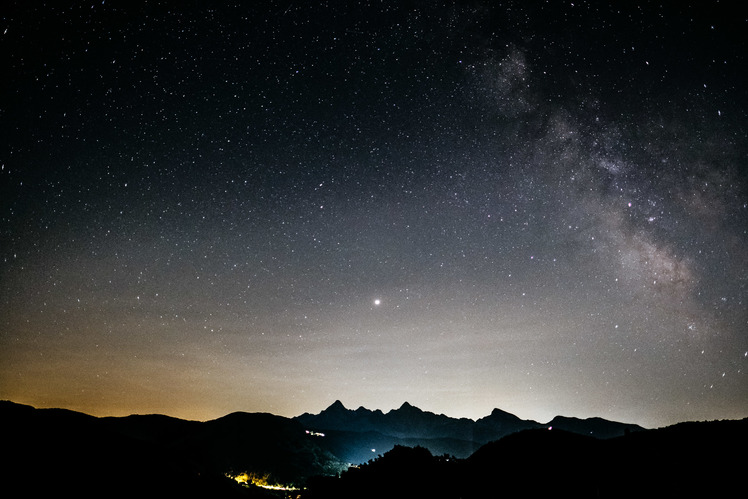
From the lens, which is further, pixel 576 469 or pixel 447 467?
pixel 447 467

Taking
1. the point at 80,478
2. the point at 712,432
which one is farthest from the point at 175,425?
the point at 712,432

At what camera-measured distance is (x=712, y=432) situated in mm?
24156

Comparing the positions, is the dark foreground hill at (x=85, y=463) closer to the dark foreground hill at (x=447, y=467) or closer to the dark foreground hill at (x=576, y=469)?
the dark foreground hill at (x=447, y=467)

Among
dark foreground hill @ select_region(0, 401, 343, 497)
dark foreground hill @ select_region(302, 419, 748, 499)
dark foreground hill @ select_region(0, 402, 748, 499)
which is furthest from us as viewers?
dark foreground hill @ select_region(0, 401, 343, 497)

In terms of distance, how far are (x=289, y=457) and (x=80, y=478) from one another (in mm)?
82318

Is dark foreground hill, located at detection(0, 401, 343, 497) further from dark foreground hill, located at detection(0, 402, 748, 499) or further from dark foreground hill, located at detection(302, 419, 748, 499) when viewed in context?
dark foreground hill, located at detection(302, 419, 748, 499)

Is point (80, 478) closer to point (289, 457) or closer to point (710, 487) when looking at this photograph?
point (710, 487)

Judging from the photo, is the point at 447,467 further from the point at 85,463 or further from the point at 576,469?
the point at 85,463

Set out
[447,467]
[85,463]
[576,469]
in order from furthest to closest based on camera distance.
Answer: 1. [85,463]
2. [447,467]
3. [576,469]

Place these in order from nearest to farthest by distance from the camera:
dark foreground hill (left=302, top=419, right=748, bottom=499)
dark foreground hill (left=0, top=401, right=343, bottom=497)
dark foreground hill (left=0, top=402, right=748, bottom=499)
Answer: dark foreground hill (left=302, top=419, right=748, bottom=499) → dark foreground hill (left=0, top=402, right=748, bottom=499) → dark foreground hill (left=0, top=401, right=343, bottom=497)

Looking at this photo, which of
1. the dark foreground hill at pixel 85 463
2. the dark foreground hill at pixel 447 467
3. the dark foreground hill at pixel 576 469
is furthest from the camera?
the dark foreground hill at pixel 85 463

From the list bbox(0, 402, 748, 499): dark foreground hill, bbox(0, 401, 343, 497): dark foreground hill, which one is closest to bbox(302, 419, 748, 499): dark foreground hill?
bbox(0, 402, 748, 499): dark foreground hill

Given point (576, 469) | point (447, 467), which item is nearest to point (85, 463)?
point (447, 467)

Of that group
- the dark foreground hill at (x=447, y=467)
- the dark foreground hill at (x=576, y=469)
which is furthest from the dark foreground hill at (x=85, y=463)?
the dark foreground hill at (x=576, y=469)
